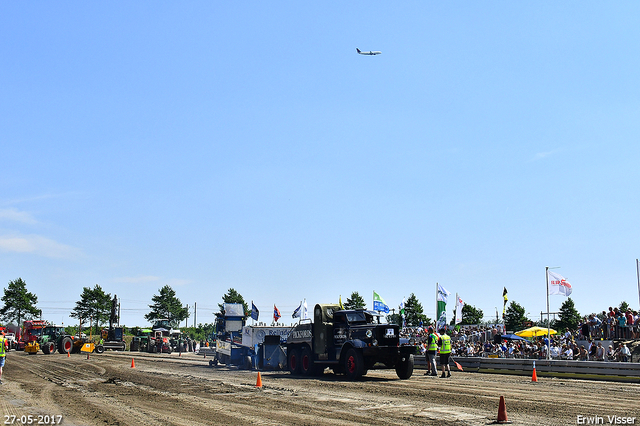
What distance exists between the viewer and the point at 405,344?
744 inches

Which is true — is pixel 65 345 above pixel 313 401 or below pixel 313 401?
below

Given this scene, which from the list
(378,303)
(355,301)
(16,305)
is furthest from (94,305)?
(378,303)

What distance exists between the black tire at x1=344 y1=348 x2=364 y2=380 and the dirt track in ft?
1.24

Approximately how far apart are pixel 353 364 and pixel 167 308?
90440mm

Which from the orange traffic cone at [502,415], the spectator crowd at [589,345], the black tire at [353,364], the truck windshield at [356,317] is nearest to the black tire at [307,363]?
the black tire at [353,364]

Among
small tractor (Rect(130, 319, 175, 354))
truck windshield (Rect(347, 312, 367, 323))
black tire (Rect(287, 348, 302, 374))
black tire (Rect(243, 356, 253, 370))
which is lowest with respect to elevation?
small tractor (Rect(130, 319, 175, 354))

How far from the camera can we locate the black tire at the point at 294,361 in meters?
21.3

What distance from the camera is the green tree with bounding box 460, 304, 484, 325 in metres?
73.3

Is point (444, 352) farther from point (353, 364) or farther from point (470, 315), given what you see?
point (470, 315)

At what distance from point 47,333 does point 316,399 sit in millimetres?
41575

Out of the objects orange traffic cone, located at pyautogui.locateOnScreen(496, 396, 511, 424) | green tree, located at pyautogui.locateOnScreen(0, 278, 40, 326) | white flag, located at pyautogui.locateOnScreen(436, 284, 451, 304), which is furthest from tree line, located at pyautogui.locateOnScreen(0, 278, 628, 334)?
orange traffic cone, located at pyautogui.locateOnScreen(496, 396, 511, 424)

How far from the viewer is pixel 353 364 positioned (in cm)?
1850

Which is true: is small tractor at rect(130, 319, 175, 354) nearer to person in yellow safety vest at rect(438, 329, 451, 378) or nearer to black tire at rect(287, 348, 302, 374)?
black tire at rect(287, 348, 302, 374)

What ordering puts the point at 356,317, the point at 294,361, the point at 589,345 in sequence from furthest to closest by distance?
the point at 589,345
the point at 294,361
the point at 356,317
